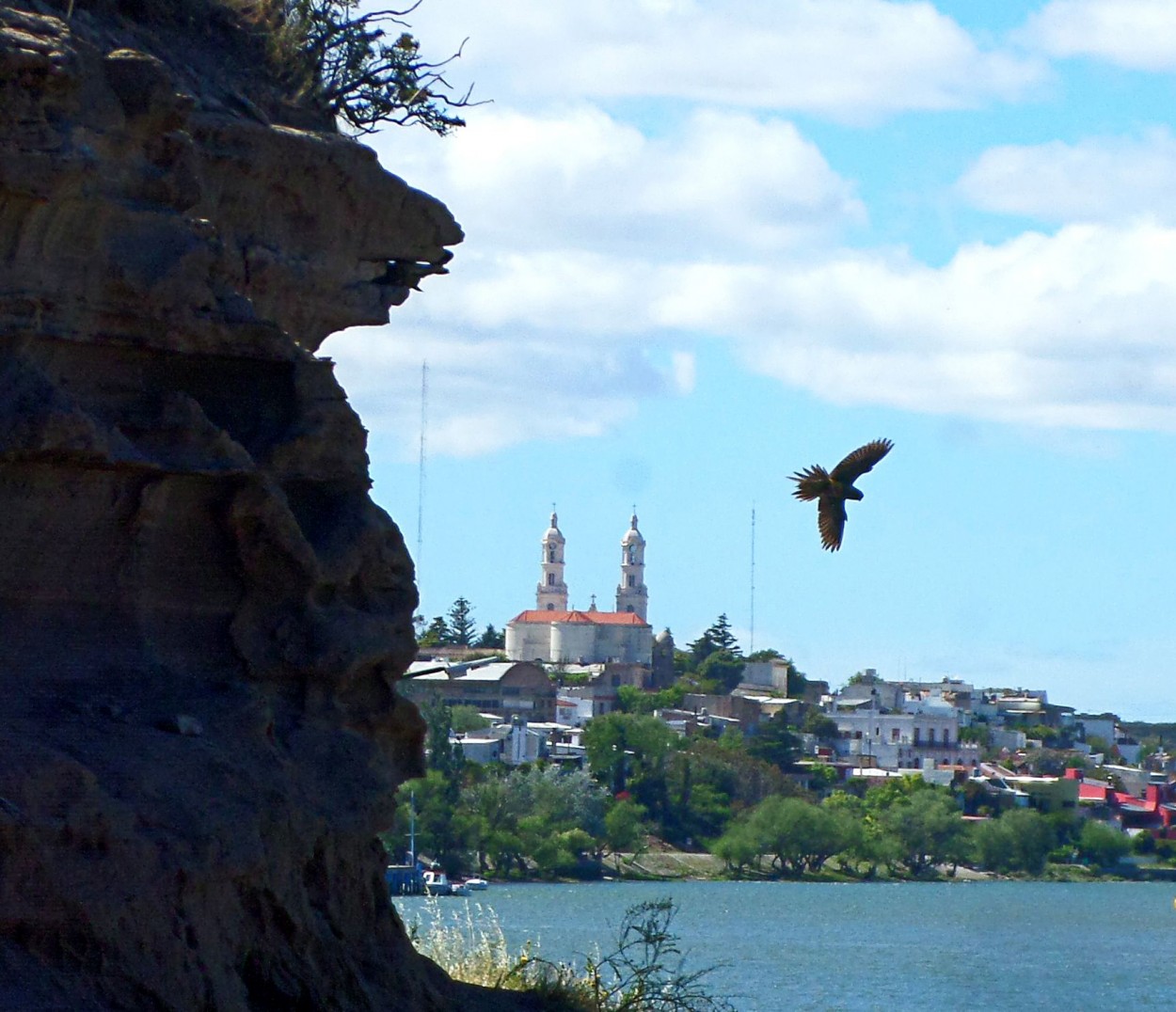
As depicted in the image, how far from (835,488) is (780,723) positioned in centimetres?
9865

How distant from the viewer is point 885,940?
4616 cm

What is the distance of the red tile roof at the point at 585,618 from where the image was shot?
163625 mm

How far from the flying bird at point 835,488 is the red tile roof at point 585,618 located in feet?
486

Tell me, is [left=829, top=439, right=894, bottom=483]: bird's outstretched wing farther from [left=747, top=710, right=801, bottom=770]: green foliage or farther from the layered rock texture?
[left=747, top=710, right=801, bottom=770]: green foliage

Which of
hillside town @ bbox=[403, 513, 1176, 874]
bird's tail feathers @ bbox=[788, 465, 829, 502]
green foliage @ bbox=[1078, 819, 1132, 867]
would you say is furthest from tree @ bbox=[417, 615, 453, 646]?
bird's tail feathers @ bbox=[788, 465, 829, 502]

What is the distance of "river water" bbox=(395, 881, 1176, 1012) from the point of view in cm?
3250

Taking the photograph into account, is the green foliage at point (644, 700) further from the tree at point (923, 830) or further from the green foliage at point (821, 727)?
the tree at point (923, 830)

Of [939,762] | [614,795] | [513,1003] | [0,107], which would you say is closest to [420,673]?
[513,1003]

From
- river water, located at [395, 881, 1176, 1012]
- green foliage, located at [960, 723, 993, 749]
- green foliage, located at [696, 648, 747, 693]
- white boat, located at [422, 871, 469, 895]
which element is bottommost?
river water, located at [395, 881, 1176, 1012]

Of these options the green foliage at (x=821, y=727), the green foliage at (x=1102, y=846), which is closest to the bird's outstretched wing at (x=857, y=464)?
the green foliage at (x=1102, y=846)

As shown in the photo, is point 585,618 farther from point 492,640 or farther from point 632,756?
point 632,756

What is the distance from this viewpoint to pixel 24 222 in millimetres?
9227

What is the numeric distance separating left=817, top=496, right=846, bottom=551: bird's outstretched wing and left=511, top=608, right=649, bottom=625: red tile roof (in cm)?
14834

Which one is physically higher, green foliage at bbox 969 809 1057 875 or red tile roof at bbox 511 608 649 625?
red tile roof at bbox 511 608 649 625
